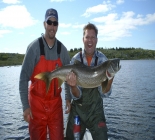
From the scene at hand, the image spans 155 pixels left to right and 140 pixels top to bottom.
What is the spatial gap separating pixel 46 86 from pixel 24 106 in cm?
74

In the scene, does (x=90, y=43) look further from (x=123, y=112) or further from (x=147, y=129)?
(x=123, y=112)

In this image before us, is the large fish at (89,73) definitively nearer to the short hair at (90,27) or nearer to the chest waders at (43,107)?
the chest waders at (43,107)

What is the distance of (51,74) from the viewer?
499cm

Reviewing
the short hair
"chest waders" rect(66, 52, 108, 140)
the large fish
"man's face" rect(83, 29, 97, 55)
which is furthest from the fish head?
the short hair

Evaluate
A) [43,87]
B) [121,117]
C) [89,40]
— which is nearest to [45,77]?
[43,87]

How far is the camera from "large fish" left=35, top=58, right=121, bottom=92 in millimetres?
5047

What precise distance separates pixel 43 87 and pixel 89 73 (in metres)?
1.31

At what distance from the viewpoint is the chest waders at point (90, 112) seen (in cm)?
528

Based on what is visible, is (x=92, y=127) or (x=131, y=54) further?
(x=131, y=54)

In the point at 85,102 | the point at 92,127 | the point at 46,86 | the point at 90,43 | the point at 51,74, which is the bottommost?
the point at 92,127

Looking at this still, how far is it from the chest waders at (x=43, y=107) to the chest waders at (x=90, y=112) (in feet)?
1.84

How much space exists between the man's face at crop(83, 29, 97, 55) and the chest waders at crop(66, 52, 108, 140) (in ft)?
3.89

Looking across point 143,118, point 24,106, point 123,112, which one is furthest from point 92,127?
point 123,112

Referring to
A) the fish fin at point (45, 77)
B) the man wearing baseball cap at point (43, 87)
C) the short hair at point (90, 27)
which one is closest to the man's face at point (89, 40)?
the short hair at point (90, 27)
